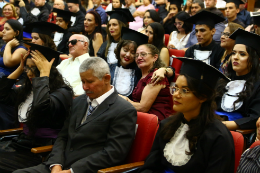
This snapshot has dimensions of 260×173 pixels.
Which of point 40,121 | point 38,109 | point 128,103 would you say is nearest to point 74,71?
point 40,121

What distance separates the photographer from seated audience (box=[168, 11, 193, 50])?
574 centimetres

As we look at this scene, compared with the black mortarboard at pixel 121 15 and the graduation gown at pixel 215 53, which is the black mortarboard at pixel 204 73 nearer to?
the graduation gown at pixel 215 53

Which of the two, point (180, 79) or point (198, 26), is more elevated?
point (198, 26)

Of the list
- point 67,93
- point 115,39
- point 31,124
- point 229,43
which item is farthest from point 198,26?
point 31,124

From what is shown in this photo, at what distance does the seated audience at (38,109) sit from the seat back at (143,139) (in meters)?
0.79

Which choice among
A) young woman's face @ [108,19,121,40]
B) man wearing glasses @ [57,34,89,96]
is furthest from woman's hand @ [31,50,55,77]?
young woman's face @ [108,19,121,40]

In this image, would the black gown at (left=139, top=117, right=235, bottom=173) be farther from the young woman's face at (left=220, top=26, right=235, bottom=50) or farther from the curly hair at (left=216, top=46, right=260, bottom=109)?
the young woman's face at (left=220, top=26, right=235, bottom=50)

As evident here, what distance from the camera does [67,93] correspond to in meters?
2.90

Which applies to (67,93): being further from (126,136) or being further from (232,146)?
(232,146)

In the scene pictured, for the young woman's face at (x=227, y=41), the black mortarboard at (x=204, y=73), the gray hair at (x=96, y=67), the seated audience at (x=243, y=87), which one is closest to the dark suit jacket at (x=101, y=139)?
the gray hair at (x=96, y=67)

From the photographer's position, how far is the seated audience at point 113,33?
4.91 meters

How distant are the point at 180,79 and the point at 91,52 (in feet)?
12.0

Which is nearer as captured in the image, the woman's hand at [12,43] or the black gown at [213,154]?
the black gown at [213,154]

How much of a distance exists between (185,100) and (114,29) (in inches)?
135
